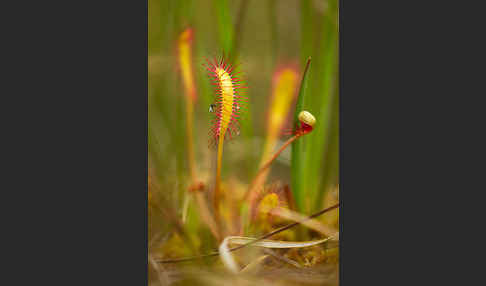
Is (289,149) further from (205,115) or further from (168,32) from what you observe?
(168,32)

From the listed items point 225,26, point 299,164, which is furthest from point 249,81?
point 299,164

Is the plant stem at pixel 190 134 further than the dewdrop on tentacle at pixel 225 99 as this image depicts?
Yes

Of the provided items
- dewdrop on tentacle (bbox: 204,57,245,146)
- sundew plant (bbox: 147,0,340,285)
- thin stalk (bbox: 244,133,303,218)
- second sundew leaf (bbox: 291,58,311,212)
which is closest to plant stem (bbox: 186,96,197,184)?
sundew plant (bbox: 147,0,340,285)

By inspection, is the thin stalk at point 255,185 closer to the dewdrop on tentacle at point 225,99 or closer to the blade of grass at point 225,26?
the dewdrop on tentacle at point 225,99

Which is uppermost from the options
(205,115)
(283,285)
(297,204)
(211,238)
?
(205,115)

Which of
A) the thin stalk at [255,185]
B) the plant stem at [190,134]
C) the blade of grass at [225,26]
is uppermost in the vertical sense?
the blade of grass at [225,26]

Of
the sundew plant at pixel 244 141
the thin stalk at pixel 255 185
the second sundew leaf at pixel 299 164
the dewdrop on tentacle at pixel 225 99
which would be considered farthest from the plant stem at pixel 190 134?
the second sundew leaf at pixel 299 164

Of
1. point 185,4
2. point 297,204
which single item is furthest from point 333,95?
point 185,4
